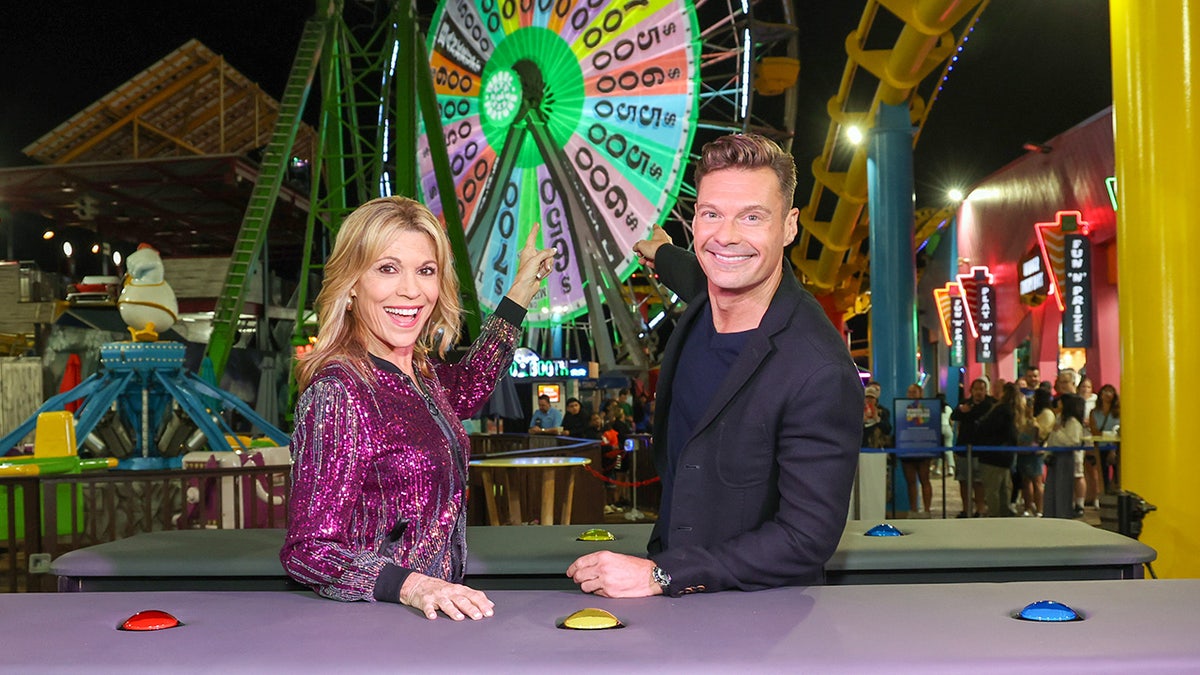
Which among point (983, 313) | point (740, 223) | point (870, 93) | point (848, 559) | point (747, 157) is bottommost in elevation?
point (848, 559)

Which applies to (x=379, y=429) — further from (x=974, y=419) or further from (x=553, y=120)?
(x=553, y=120)

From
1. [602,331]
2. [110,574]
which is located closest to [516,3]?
[602,331]

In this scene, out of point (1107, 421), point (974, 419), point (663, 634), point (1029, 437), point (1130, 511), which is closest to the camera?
point (663, 634)

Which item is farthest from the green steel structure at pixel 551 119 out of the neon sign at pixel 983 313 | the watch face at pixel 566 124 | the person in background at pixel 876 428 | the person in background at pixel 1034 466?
the neon sign at pixel 983 313

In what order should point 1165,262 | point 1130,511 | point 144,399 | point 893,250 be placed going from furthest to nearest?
point 893,250, point 144,399, point 1165,262, point 1130,511

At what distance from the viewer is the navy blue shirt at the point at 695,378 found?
229 cm

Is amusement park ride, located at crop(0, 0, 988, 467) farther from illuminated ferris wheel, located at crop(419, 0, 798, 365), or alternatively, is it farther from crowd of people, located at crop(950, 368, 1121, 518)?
crowd of people, located at crop(950, 368, 1121, 518)

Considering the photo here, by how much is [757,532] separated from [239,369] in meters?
20.9

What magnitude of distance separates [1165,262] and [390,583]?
15.1 feet

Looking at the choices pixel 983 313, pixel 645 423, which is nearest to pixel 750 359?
pixel 645 423

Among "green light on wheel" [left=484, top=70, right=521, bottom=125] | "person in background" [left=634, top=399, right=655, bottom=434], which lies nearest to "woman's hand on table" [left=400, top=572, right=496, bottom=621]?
"person in background" [left=634, top=399, right=655, bottom=434]

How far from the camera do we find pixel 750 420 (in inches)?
83.7

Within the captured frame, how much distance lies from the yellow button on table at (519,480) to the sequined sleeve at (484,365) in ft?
18.3

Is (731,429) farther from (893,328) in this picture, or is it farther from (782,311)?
(893,328)
